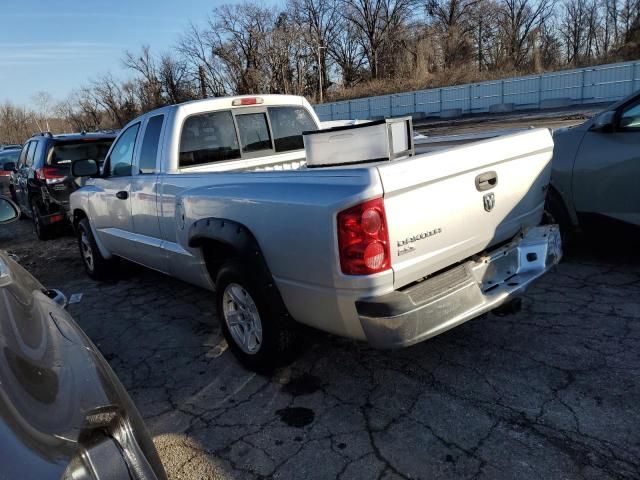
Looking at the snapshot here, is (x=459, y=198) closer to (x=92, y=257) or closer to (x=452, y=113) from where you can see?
(x=92, y=257)

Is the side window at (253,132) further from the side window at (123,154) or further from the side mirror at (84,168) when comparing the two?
the side mirror at (84,168)

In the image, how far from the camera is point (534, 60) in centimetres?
4544

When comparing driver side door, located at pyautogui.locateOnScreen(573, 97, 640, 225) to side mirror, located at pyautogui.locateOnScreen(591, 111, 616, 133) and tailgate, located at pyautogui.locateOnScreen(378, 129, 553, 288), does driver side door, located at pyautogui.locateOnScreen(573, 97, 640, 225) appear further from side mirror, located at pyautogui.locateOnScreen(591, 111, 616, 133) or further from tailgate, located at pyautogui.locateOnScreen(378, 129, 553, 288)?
tailgate, located at pyautogui.locateOnScreen(378, 129, 553, 288)

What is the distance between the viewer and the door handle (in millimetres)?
2953

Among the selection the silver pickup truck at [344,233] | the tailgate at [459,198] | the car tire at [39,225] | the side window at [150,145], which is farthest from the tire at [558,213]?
the car tire at [39,225]

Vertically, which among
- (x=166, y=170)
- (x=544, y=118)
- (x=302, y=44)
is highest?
(x=302, y=44)

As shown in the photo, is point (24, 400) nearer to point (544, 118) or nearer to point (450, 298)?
point (450, 298)

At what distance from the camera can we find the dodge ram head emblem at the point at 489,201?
9.91ft

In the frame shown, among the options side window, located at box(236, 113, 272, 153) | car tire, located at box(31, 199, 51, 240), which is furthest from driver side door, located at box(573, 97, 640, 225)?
car tire, located at box(31, 199, 51, 240)

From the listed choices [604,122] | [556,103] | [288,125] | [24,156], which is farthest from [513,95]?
[288,125]

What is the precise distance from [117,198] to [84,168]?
0.75 meters

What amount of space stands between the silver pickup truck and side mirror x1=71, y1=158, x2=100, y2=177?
1238mm

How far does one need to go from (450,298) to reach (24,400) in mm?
2014

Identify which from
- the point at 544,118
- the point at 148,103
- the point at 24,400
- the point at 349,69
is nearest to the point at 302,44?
the point at 349,69
